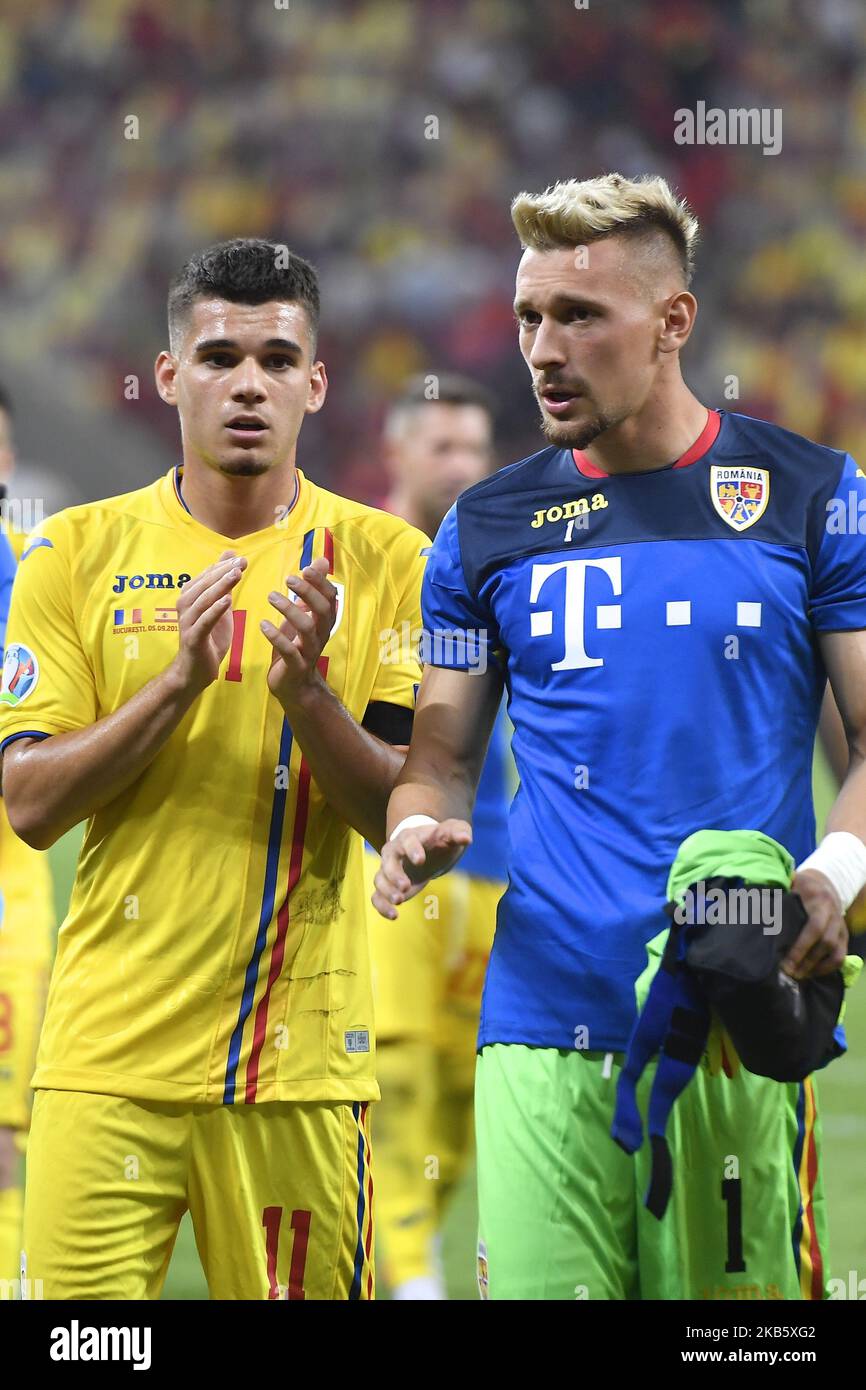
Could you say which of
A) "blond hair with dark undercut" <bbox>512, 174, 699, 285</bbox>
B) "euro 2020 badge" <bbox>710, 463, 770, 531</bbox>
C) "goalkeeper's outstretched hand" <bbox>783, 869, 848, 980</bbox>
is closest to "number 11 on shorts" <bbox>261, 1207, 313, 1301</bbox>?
"goalkeeper's outstretched hand" <bbox>783, 869, 848, 980</bbox>

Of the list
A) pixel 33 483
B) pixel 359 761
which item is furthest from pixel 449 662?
pixel 33 483

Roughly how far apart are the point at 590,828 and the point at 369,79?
7411 millimetres

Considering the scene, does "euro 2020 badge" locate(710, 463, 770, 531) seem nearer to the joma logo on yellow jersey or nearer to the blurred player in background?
the joma logo on yellow jersey

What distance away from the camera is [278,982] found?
257 centimetres

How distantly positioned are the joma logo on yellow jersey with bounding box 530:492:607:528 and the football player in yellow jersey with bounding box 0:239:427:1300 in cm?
30

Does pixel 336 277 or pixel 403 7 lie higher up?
pixel 403 7

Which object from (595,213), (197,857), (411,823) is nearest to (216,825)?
(197,857)

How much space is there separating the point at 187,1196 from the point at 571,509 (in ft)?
3.77

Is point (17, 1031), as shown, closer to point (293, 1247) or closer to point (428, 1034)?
point (428, 1034)

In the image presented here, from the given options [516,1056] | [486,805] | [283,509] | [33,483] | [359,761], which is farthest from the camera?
[33,483]

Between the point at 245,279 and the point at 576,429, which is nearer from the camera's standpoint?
the point at 576,429

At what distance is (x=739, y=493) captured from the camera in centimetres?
244

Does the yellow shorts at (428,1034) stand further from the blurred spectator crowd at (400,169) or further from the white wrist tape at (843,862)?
the blurred spectator crowd at (400,169)
